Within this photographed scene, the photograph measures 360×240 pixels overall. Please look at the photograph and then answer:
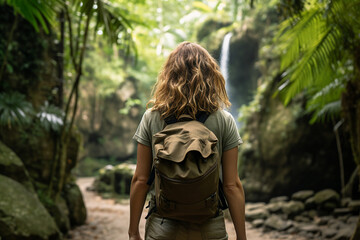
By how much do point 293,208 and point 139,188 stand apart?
5.60 meters

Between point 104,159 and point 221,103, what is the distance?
17292 millimetres

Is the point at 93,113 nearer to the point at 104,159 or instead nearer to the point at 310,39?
the point at 104,159

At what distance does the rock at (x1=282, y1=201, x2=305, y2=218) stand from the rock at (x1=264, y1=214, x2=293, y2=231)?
0.33 metres

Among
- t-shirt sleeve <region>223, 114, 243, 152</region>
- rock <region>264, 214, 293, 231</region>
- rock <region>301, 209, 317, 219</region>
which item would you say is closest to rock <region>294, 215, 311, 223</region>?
rock <region>301, 209, 317, 219</region>

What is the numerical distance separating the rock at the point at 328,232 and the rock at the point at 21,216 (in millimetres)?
4029

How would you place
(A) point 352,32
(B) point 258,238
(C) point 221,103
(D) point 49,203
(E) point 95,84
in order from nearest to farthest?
(C) point 221,103 → (A) point 352,32 → (D) point 49,203 → (B) point 258,238 → (E) point 95,84

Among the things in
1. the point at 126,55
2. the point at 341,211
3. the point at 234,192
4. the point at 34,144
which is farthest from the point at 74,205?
the point at 341,211

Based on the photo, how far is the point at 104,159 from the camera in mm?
17938

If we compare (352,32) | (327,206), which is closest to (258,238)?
(327,206)

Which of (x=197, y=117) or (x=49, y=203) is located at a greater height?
(x=197, y=117)

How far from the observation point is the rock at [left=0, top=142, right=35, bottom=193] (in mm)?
4000

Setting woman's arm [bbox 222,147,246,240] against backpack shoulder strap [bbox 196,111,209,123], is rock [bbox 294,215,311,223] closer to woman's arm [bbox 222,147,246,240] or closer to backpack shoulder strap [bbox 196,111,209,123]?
woman's arm [bbox 222,147,246,240]

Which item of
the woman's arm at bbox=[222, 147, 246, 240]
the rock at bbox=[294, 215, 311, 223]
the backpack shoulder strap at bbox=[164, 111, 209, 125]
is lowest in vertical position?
the rock at bbox=[294, 215, 311, 223]

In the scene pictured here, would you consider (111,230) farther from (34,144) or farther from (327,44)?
(327,44)
